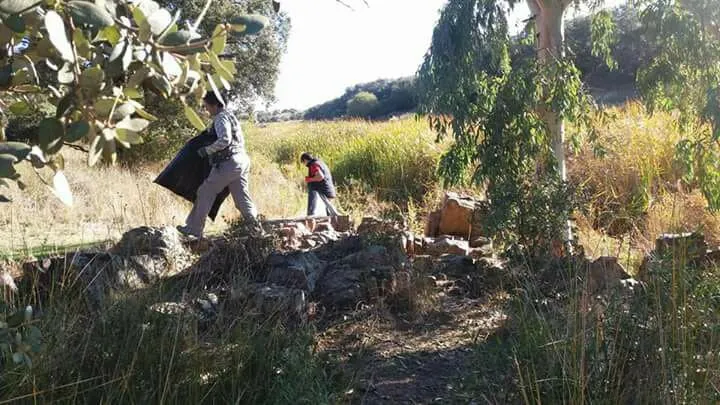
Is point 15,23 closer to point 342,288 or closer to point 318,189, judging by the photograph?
point 342,288

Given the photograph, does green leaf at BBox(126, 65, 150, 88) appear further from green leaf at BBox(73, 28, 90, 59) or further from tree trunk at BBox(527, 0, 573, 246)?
tree trunk at BBox(527, 0, 573, 246)

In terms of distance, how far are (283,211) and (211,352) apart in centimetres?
789

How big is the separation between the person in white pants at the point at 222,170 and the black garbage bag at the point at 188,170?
11cm

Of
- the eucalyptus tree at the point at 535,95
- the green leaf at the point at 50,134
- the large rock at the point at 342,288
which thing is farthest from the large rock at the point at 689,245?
the green leaf at the point at 50,134

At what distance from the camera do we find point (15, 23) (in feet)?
3.51

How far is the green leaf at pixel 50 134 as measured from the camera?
3.65ft

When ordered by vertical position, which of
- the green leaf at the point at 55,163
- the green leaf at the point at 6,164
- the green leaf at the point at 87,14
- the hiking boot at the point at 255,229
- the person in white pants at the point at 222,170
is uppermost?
the green leaf at the point at 87,14

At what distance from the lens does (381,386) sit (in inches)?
139

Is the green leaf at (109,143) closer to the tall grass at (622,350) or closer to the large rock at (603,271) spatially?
the tall grass at (622,350)

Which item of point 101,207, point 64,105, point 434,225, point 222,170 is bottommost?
→ point 434,225

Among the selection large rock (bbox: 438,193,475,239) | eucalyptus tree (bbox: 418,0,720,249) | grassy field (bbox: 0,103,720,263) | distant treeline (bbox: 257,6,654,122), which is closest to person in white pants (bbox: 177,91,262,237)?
grassy field (bbox: 0,103,720,263)

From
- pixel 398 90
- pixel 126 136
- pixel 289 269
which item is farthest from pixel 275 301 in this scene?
pixel 398 90

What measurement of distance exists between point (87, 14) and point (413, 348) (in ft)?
11.0

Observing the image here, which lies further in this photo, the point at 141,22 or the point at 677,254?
the point at 677,254
